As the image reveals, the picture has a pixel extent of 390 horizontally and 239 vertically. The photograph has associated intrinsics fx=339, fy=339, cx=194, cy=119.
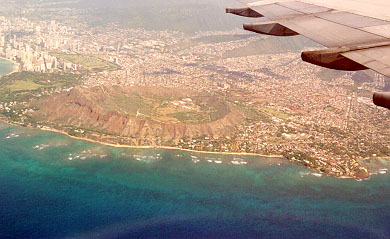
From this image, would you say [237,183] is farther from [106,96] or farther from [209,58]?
[209,58]

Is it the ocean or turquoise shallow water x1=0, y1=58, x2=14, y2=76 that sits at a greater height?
turquoise shallow water x1=0, y1=58, x2=14, y2=76

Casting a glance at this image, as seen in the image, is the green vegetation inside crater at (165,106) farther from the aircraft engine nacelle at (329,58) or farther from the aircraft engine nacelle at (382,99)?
the aircraft engine nacelle at (382,99)

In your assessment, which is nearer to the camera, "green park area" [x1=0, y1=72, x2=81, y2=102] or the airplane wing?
the airplane wing

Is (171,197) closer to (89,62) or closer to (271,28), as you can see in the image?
(271,28)

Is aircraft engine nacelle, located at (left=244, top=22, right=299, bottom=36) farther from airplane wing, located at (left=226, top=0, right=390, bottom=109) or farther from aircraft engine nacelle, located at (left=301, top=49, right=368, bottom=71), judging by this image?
aircraft engine nacelle, located at (left=301, top=49, right=368, bottom=71)

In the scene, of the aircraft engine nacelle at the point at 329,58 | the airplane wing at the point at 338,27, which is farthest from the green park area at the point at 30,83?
the aircraft engine nacelle at the point at 329,58

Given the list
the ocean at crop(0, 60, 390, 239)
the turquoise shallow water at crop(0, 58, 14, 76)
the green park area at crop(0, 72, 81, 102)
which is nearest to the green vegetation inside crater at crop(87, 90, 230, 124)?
the ocean at crop(0, 60, 390, 239)

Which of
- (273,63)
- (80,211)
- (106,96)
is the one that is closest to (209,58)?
(273,63)
